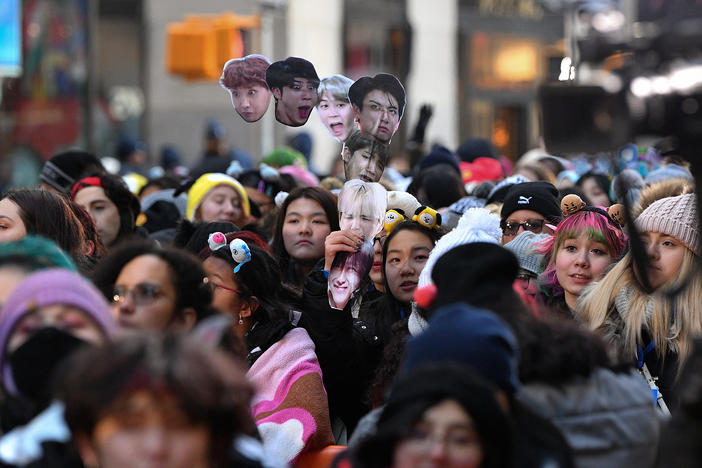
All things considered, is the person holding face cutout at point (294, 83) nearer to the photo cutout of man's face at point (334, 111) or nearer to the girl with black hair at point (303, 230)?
the photo cutout of man's face at point (334, 111)

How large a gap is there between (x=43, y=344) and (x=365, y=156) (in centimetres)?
A: 273

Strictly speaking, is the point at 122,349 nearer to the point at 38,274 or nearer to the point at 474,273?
the point at 38,274

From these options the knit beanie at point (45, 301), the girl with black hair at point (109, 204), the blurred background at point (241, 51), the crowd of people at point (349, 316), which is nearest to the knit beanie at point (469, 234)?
the crowd of people at point (349, 316)

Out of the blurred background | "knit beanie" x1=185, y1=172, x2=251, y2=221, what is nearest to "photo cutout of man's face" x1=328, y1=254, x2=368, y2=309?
"knit beanie" x1=185, y1=172, x2=251, y2=221

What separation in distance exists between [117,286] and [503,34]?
78.2 feet

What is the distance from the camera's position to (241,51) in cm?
1592

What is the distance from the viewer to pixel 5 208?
5301 millimetres

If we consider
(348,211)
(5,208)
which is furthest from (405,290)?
(5,208)

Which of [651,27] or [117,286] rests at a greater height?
[651,27]

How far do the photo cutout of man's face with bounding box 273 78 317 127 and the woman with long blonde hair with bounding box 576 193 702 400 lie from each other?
5.14 ft

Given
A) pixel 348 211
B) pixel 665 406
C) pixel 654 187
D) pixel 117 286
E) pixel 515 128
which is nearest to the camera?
pixel 117 286

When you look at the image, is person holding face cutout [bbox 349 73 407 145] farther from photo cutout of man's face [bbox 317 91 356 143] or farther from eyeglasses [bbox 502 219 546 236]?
eyeglasses [bbox 502 219 546 236]

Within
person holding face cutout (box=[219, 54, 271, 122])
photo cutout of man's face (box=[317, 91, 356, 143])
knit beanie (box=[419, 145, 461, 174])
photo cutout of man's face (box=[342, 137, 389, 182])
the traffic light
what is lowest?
knit beanie (box=[419, 145, 461, 174])

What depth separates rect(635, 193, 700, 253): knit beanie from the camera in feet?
16.5
